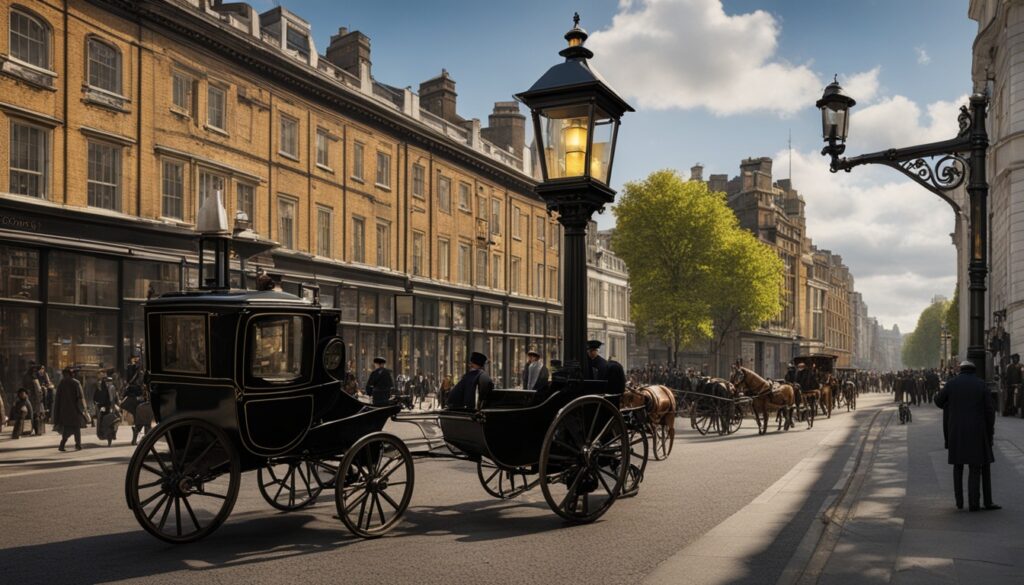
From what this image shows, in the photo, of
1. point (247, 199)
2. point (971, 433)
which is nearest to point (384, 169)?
point (247, 199)

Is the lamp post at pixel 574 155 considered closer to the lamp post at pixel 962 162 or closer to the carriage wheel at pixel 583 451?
the carriage wheel at pixel 583 451

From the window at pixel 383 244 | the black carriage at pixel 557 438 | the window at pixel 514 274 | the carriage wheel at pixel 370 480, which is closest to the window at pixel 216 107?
the window at pixel 383 244

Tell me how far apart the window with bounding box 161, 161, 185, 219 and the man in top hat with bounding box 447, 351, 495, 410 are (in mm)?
18279

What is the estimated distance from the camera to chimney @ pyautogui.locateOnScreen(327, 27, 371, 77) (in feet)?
116

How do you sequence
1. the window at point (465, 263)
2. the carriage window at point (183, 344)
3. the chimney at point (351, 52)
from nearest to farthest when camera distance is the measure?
the carriage window at point (183, 344) → the chimney at point (351, 52) → the window at point (465, 263)

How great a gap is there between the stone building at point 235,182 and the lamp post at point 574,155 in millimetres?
4662

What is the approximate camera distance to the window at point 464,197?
137 ft

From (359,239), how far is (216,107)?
8.41 metres

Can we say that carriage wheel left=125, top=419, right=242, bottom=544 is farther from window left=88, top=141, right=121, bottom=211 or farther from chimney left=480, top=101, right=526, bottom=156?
chimney left=480, top=101, right=526, bottom=156

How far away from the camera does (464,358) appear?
41719 mm

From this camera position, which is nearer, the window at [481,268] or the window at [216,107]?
the window at [216,107]

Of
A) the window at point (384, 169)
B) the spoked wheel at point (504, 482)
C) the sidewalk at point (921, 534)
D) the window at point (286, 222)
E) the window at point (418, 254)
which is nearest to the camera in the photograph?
the sidewalk at point (921, 534)

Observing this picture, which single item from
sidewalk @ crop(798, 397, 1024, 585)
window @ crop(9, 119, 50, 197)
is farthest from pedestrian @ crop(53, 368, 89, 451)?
sidewalk @ crop(798, 397, 1024, 585)

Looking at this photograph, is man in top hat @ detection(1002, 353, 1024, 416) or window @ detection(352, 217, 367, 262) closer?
man in top hat @ detection(1002, 353, 1024, 416)
